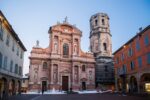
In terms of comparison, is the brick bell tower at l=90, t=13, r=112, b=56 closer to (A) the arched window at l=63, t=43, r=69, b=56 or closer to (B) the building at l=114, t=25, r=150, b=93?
(A) the arched window at l=63, t=43, r=69, b=56

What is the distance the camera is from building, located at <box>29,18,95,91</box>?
36097 mm

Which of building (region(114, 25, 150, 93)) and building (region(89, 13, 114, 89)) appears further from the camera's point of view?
building (region(89, 13, 114, 89))

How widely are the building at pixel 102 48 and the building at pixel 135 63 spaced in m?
8.90

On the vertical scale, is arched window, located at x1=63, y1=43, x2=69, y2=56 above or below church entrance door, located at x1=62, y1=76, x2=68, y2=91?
above

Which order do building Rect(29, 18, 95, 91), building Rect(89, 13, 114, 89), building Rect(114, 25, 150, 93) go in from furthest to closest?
building Rect(89, 13, 114, 89), building Rect(29, 18, 95, 91), building Rect(114, 25, 150, 93)

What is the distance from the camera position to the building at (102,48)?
44531 millimetres

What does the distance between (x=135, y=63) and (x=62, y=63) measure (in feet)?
59.1

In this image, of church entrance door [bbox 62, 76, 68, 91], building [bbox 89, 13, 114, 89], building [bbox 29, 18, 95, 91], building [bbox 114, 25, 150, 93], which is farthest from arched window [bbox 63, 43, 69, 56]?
building [bbox 114, 25, 150, 93]

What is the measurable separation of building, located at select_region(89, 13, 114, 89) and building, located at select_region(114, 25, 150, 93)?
8.90 metres

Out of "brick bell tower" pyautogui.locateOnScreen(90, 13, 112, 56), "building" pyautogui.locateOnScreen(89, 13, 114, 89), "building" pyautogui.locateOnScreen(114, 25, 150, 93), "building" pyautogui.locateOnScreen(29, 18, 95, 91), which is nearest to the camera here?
"building" pyautogui.locateOnScreen(114, 25, 150, 93)

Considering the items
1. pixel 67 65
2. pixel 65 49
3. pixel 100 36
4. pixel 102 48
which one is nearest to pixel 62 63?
pixel 67 65

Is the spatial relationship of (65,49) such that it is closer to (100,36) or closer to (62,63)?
(62,63)

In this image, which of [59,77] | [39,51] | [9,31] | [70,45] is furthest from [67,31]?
[9,31]

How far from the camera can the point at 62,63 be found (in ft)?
127
